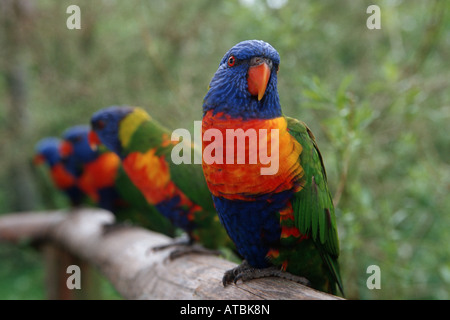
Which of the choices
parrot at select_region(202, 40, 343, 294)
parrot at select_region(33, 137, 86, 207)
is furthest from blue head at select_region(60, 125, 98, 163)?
parrot at select_region(202, 40, 343, 294)

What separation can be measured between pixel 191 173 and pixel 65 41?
160 inches

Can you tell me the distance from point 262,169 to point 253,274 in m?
0.45

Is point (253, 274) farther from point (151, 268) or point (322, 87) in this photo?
point (322, 87)

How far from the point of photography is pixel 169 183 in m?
1.93

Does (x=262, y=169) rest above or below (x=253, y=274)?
above

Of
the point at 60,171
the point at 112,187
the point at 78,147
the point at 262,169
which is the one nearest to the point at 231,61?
the point at 262,169

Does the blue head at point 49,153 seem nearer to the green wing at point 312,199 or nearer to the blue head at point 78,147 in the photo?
the blue head at point 78,147

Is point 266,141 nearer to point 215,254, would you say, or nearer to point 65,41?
point 215,254

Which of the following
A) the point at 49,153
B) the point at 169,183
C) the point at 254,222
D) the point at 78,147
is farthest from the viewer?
the point at 49,153

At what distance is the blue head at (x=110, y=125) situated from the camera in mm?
2234

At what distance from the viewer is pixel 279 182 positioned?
47.8 inches

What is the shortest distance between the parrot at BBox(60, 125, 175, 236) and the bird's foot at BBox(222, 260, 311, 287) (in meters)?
1.15

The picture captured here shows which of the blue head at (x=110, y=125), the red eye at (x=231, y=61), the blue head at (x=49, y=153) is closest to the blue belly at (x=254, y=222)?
the red eye at (x=231, y=61)
